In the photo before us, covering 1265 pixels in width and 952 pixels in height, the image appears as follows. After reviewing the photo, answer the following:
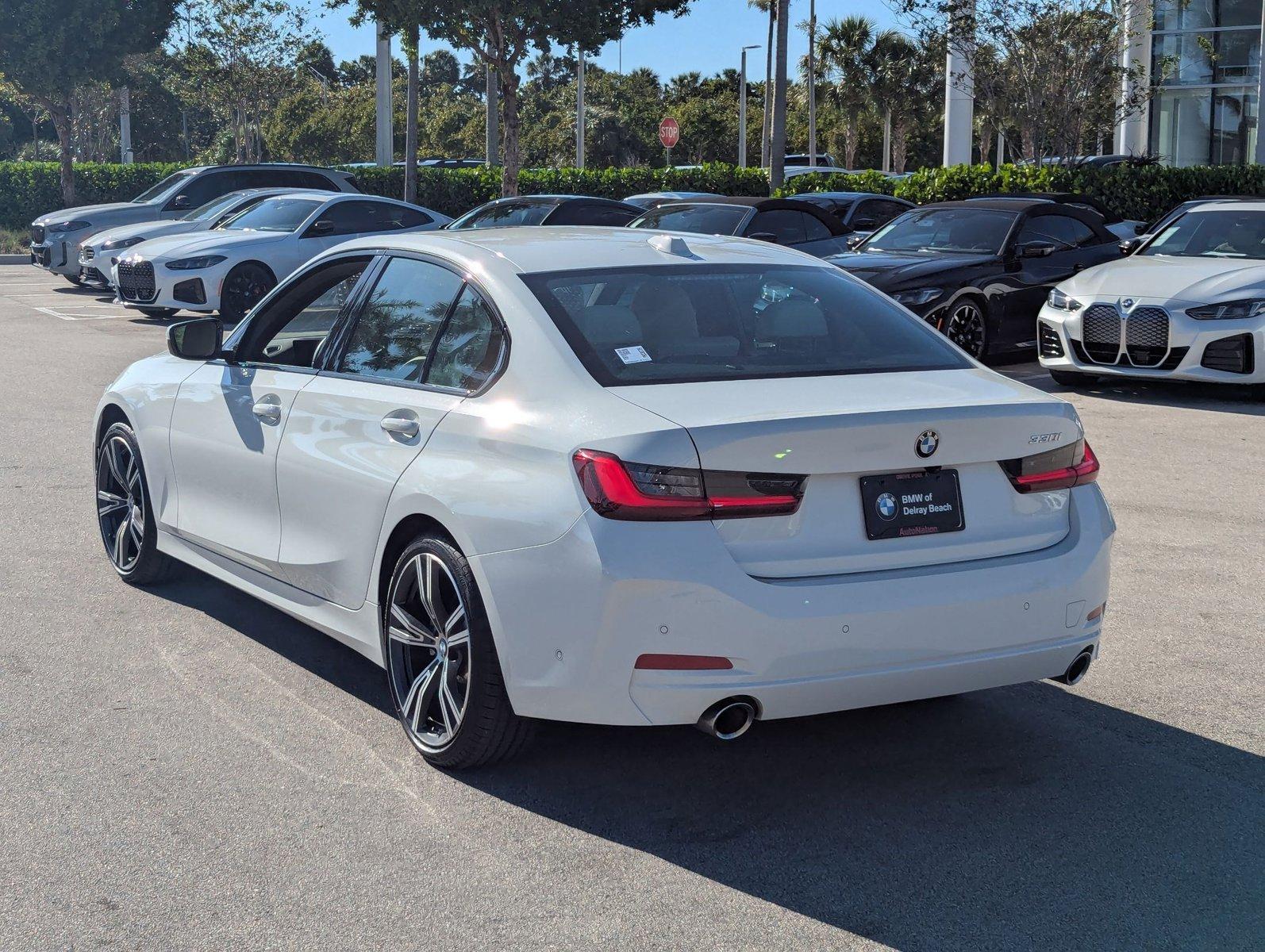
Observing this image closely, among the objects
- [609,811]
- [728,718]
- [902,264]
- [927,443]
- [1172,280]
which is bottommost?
[609,811]

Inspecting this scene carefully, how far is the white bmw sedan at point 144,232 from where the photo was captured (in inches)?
824

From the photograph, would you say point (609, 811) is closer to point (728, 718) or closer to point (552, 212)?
point (728, 718)

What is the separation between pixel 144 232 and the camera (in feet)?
69.2

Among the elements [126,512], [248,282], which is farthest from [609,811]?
[248,282]

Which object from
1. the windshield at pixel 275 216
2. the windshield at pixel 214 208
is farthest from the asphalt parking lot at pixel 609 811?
the windshield at pixel 214 208

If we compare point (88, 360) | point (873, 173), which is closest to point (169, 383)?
point (88, 360)

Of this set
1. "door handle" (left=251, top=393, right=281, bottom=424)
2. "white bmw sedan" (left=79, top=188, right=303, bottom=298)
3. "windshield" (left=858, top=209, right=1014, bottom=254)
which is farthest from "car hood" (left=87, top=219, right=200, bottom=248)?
"door handle" (left=251, top=393, right=281, bottom=424)

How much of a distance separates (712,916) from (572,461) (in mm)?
1171

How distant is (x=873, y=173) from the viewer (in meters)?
26.6

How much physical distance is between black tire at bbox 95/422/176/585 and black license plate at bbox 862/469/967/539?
350 centimetres

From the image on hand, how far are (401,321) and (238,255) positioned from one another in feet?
Answer: 45.5

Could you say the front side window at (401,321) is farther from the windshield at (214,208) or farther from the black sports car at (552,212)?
the windshield at (214,208)

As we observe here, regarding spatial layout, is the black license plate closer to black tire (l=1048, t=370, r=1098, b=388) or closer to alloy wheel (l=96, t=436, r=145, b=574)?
alloy wheel (l=96, t=436, r=145, b=574)

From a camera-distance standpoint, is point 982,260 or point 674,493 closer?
point 674,493
